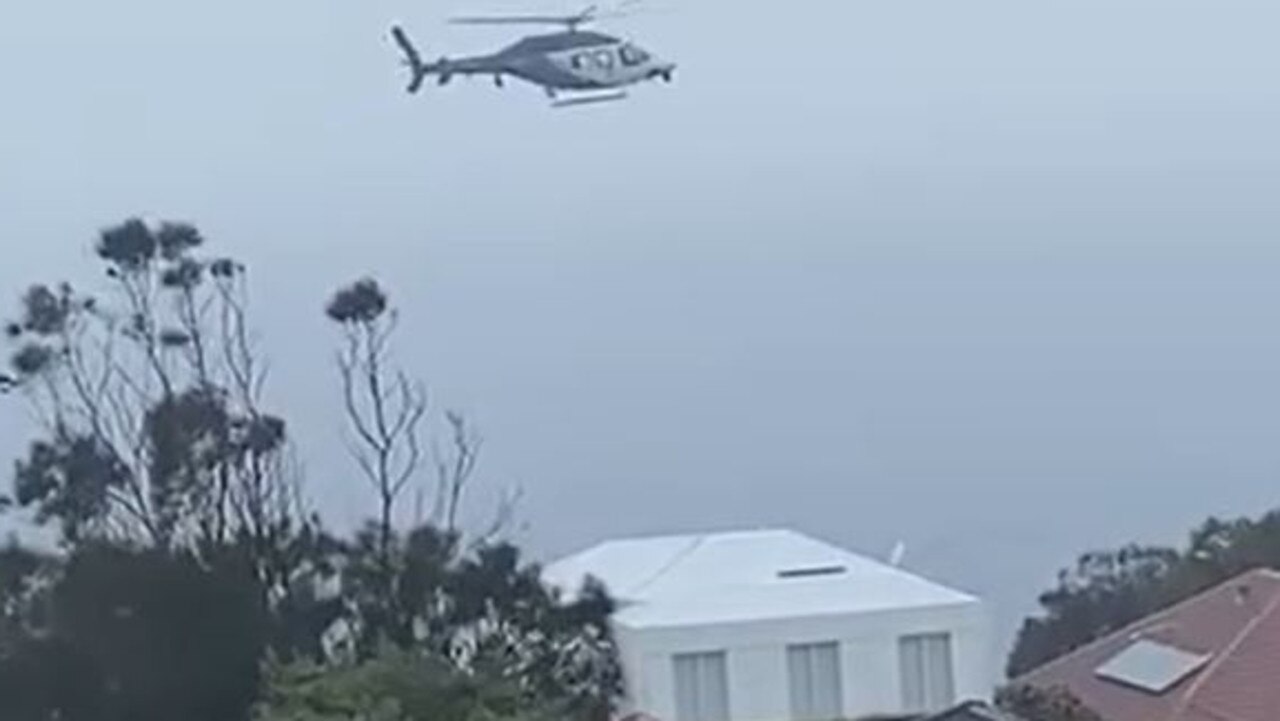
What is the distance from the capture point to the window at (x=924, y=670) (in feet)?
78.9

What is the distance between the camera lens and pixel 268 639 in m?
17.8

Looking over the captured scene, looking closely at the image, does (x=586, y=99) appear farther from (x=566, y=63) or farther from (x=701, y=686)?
(x=701, y=686)

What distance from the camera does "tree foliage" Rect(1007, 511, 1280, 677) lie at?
33.7 meters

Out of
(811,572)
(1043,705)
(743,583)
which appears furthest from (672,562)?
(1043,705)

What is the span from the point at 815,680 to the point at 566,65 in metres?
4.49

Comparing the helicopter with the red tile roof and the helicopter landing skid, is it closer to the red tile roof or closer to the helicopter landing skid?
the helicopter landing skid

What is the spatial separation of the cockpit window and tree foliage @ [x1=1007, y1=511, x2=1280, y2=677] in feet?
33.6

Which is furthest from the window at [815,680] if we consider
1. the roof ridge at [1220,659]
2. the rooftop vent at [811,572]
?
the roof ridge at [1220,659]

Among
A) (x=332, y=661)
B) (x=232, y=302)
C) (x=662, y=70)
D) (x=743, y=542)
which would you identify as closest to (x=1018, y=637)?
(x=743, y=542)

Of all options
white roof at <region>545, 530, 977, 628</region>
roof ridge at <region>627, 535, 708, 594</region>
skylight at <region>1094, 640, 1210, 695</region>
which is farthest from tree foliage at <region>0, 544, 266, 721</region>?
skylight at <region>1094, 640, 1210, 695</region>

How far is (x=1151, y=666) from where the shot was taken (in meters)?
25.6

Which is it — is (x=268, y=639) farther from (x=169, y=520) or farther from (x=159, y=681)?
(x=169, y=520)

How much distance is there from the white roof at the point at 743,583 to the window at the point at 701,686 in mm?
249

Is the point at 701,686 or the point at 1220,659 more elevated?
the point at 701,686
